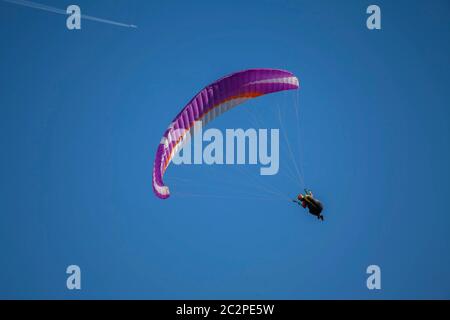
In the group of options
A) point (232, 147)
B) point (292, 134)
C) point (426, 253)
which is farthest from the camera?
point (292, 134)

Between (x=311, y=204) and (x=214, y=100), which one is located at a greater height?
(x=214, y=100)

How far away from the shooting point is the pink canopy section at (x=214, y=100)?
1078cm

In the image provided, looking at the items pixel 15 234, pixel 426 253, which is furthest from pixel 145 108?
pixel 426 253

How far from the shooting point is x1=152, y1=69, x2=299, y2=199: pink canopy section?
35.4ft

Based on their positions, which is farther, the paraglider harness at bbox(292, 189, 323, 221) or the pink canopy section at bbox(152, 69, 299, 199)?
the paraglider harness at bbox(292, 189, 323, 221)

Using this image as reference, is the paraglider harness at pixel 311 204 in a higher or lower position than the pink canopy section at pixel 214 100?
lower

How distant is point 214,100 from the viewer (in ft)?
36.3

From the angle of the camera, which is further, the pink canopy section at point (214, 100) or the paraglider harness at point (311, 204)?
the paraglider harness at point (311, 204)

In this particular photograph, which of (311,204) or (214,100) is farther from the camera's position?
(311,204)

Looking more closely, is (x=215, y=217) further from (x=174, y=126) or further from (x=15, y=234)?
(x=174, y=126)

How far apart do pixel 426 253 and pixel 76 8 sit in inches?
657

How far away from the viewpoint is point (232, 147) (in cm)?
1694

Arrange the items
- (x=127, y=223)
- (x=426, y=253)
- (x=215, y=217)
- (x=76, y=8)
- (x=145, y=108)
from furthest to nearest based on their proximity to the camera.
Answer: (x=145, y=108), (x=215, y=217), (x=127, y=223), (x=426, y=253), (x=76, y=8)

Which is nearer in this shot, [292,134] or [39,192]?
[39,192]
